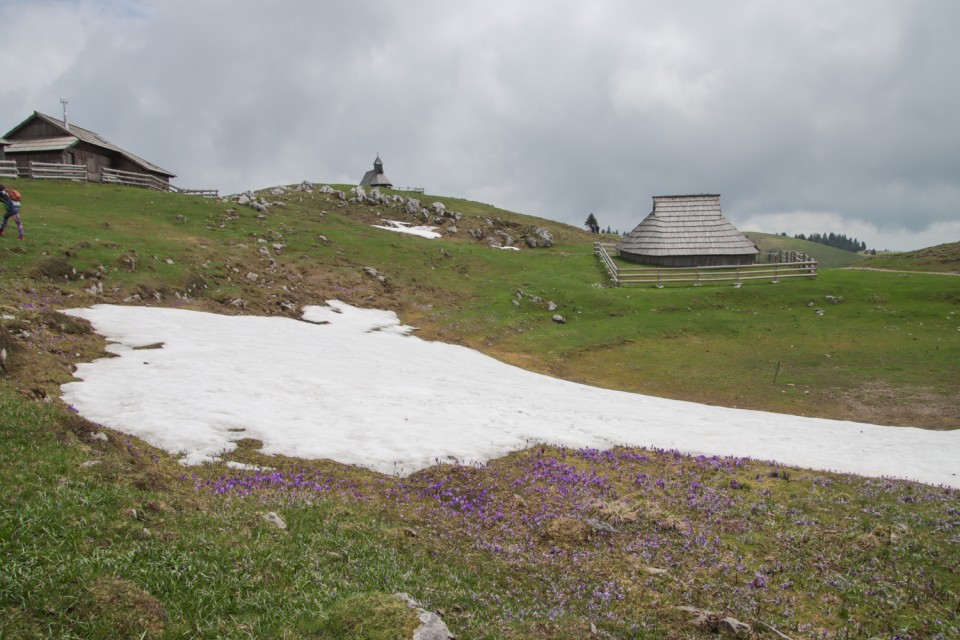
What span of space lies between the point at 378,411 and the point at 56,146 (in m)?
61.2

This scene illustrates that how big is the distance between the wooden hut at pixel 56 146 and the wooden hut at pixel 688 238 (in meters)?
63.0

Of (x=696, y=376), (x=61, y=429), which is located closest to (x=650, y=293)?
(x=696, y=376)

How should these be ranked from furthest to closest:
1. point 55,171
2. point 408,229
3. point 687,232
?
point 408,229 < point 687,232 < point 55,171

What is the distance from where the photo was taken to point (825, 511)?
1177 centimetres

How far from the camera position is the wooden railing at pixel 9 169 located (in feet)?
173

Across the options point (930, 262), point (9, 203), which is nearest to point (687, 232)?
point (930, 262)

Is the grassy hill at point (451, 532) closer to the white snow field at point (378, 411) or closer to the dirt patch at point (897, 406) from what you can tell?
the dirt patch at point (897, 406)

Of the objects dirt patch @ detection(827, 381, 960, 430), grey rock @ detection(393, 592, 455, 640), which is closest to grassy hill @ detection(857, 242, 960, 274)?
dirt patch @ detection(827, 381, 960, 430)

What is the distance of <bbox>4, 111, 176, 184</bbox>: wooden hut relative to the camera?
56469 millimetres

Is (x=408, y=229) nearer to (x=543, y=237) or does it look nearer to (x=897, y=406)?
(x=543, y=237)

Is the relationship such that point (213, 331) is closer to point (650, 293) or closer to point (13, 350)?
point (13, 350)

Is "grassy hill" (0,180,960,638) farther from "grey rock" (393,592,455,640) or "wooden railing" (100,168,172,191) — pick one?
"wooden railing" (100,168,172,191)

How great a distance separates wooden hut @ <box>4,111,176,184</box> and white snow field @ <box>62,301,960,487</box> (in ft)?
151

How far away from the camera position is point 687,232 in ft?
195
